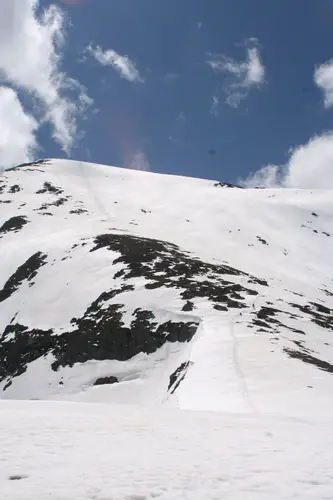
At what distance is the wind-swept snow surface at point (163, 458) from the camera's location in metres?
→ 6.67

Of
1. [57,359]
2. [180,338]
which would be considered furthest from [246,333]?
A: [57,359]

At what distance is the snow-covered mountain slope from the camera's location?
20.1 meters

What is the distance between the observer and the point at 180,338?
3030 cm

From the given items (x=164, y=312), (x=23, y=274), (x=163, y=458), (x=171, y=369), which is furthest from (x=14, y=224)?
(x=163, y=458)

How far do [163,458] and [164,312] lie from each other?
84.7 ft

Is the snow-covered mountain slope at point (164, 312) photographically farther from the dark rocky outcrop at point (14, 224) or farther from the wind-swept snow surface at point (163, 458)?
the wind-swept snow surface at point (163, 458)

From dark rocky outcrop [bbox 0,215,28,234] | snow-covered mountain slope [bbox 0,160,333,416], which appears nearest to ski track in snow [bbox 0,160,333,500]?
snow-covered mountain slope [bbox 0,160,333,416]

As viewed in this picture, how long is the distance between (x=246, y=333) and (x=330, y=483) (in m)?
19.7

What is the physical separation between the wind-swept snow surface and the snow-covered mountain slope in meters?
4.30

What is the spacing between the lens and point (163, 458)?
859cm

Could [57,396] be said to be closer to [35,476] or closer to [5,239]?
[35,476]

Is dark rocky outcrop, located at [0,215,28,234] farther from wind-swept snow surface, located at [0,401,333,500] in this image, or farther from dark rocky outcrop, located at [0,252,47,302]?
wind-swept snow surface, located at [0,401,333,500]

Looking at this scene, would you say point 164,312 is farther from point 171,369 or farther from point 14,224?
point 14,224

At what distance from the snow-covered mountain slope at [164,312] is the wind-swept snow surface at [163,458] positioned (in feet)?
14.1
